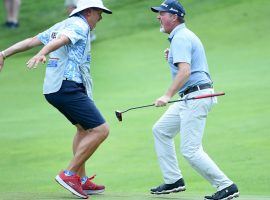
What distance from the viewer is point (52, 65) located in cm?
1004

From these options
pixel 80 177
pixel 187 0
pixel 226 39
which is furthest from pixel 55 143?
pixel 187 0

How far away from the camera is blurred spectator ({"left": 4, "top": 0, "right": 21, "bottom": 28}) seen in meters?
24.4

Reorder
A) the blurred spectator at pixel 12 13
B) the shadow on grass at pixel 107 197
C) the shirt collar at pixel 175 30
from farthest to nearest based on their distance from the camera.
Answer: the blurred spectator at pixel 12 13, the shadow on grass at pixel 107 197, the shirt collar at pixel 175 30

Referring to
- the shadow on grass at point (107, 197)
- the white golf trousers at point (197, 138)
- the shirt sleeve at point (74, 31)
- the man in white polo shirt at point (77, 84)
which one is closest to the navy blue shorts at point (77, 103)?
the man in white polo shirt at point (77, 84)

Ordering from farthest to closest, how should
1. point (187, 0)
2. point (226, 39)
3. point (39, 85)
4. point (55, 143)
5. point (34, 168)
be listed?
point (187, 0) < point (226, 39) < point (39, 85) < point (55, 143) < point (34, 168)

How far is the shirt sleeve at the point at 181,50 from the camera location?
9586mm

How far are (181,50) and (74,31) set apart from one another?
3.69 ft

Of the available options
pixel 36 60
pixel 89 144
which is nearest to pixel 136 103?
pixel 89 144

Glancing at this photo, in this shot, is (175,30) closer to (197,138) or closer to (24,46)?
(197,138)

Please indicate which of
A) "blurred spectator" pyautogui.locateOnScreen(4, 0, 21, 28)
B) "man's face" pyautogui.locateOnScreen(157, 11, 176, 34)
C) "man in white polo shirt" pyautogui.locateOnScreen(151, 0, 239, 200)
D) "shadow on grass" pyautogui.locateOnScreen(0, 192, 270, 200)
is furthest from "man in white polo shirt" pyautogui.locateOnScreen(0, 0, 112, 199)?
A: "blurred spectator" pyautogui.locateOnScreen(4, 0, 21, 28)

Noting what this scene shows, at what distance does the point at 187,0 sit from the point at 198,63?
52.4ft

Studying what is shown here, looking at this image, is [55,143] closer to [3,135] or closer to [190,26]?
[3,135]

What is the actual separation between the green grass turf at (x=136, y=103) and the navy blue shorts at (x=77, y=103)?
85 cm

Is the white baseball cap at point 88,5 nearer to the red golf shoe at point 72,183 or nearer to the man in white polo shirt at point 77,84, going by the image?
the man in white polo shirt at point 77,84
